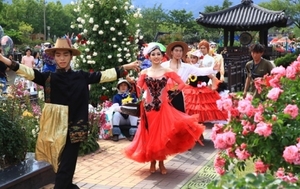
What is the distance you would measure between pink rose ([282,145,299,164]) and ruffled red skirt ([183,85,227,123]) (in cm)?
592

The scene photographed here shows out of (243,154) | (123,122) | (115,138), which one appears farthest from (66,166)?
(123,122)

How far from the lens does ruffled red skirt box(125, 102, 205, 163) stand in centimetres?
682

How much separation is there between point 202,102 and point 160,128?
9.92ft

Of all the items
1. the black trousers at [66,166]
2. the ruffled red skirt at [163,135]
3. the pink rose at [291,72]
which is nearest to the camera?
the pink rose at [291,72]

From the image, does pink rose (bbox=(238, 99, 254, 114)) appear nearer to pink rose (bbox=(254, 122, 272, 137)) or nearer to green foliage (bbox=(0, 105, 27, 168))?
pink rose (bbox=(254, 122, 272, 137))

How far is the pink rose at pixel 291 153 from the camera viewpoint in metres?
3.57

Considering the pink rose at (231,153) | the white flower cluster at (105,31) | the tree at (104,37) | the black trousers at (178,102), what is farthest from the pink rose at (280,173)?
the white flower cluster at (105,31)

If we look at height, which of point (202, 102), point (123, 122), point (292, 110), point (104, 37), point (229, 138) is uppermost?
point (104, 37)

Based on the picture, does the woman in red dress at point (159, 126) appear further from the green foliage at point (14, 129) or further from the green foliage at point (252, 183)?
the green foliage at point (252, 183)

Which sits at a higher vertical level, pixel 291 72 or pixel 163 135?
pixel 291 72

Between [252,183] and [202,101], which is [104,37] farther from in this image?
[252,183]

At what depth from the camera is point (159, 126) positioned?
6.98 m

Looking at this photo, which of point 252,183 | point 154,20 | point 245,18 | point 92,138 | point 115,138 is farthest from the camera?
point 154,20

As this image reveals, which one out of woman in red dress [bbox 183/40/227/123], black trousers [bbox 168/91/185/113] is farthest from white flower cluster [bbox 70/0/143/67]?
black trousers [bbox 168/91/185/113]
